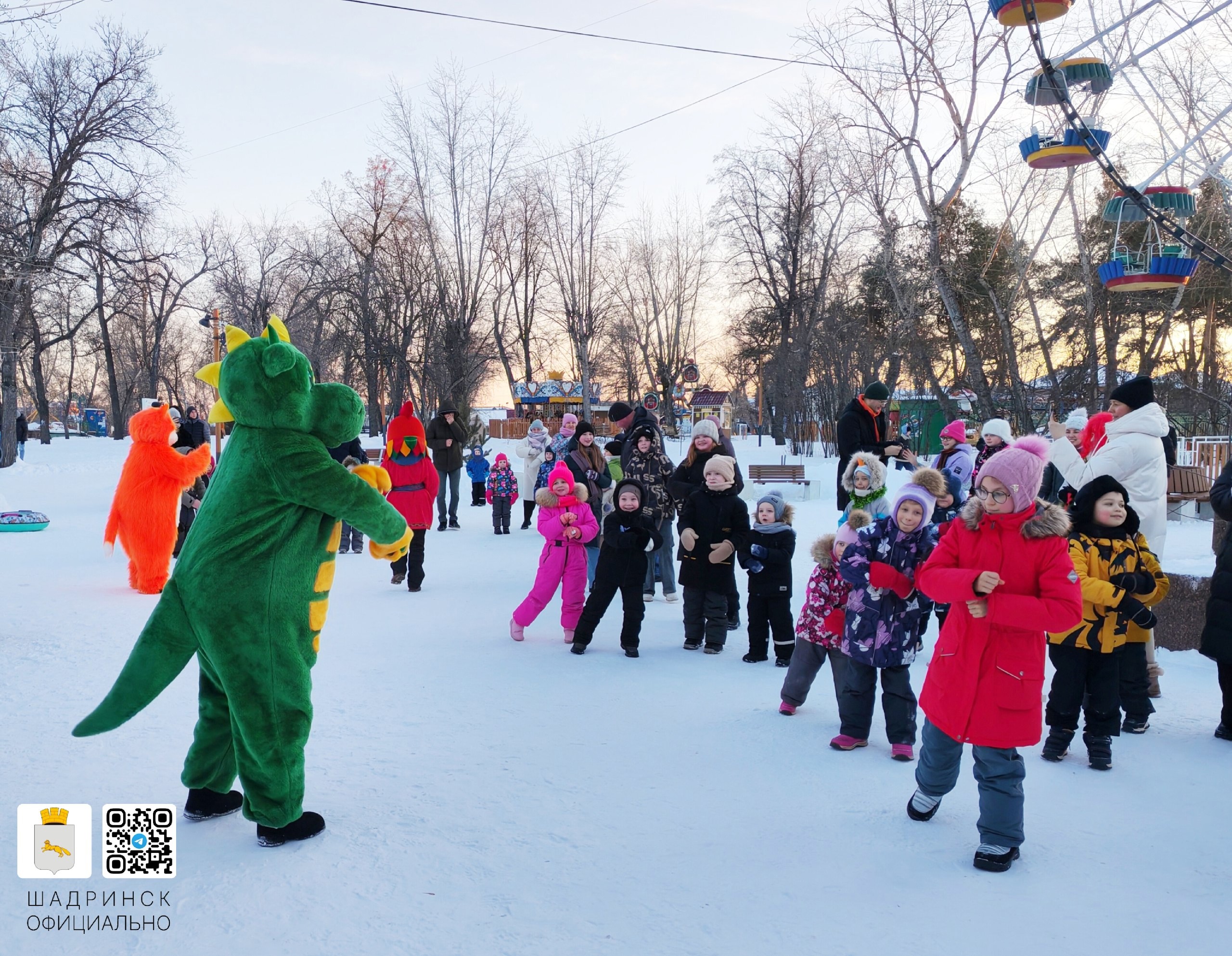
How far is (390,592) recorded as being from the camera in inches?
353

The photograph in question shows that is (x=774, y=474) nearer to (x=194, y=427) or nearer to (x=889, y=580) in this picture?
(x=194, y=427)

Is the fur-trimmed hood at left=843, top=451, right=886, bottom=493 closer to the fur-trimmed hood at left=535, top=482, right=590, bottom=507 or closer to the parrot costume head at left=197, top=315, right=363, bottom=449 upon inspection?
the fur-trimmed hood at left=535, top=482, right=590, bottom=507

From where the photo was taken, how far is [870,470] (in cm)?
648

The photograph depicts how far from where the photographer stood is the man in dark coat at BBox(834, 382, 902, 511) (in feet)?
24.5

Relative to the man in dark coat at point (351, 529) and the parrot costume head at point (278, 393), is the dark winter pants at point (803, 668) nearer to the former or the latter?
the parrot costume head at point (278, 393)

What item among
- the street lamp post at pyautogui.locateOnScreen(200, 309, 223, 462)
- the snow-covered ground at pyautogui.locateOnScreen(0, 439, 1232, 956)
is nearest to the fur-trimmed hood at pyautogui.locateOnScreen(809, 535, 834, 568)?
the snow-covered ground at pyautogui.locateOnScreen(0, 439, 1232, 956)

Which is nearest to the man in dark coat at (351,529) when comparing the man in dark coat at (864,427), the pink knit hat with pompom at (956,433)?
the man in dark coat at (864,427)

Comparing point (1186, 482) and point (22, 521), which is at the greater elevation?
point (1186, 482)

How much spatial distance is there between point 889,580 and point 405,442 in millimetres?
6151

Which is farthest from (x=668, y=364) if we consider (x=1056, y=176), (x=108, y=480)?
(x=108, y=480)

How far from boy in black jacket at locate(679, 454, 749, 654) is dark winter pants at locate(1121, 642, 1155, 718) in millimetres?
2542

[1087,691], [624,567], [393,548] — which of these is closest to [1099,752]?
[1087,691]

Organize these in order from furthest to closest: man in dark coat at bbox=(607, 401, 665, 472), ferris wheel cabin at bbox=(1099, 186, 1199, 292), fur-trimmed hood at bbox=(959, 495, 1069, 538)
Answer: man in dark coat at bbox=(607, 401, 665, 472) < ferris wheel cabin at bbox=(1099, 186, 1199, 292) < fur-trimmed hood at bbox=(959, 495, 1069, 538)

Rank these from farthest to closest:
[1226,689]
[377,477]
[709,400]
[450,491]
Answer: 1. [709,400]
2. [450,491]
3. [1226,689]
4. [377,477]
